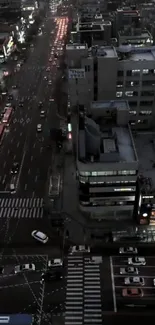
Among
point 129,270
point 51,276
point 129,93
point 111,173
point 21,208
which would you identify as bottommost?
point 51,276

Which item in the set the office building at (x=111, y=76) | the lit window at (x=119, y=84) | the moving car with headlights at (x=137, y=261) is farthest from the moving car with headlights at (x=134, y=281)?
the lit window at (x=119, y=84)

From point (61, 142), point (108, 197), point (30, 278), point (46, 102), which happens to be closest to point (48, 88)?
point (46, 102)

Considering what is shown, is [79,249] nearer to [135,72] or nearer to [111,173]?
[111,173]

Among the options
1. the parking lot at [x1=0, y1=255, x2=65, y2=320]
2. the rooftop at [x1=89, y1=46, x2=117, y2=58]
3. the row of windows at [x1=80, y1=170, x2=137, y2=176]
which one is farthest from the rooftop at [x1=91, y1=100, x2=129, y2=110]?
the parking lot at [x1=0, y1=255, x2=65, y2=320]

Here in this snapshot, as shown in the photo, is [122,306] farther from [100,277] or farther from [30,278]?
[30,278]

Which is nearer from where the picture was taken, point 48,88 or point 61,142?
point 61,142

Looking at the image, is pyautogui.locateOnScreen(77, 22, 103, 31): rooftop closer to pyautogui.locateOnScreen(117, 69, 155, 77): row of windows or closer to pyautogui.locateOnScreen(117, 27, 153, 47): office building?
pyautogui.locateOnScreen(117, 27, 153, 47): office building

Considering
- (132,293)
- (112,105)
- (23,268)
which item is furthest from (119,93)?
(132,293)
